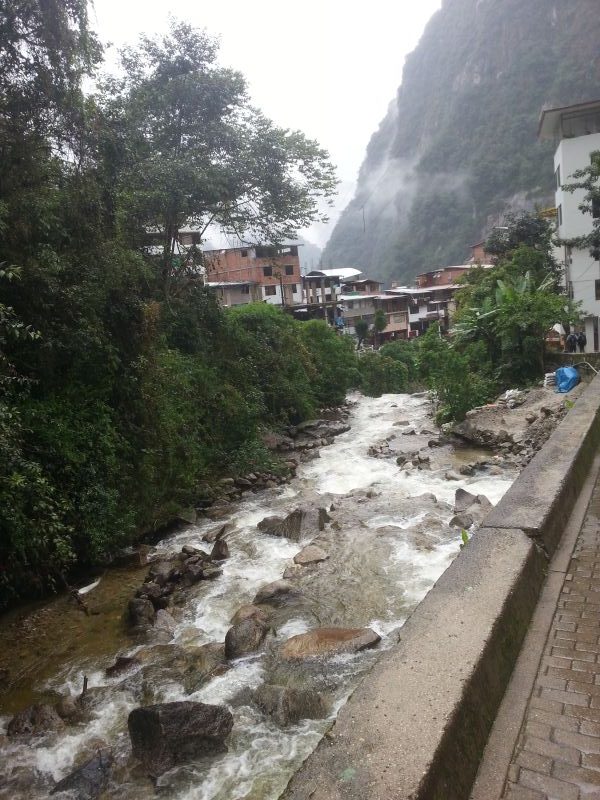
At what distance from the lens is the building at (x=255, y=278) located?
124ft

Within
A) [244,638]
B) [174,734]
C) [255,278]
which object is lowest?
[244,638]

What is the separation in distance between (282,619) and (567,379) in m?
12.7

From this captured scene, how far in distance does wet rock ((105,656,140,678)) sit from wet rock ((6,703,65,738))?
682mm

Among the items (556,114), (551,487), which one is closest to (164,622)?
(551,487)

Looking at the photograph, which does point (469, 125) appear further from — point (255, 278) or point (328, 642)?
point (328, 642)

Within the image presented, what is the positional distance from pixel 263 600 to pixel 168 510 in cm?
378

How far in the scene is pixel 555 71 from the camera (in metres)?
66.9

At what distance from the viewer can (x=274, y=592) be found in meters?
6.75

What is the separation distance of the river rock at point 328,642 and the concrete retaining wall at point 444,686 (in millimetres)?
1841

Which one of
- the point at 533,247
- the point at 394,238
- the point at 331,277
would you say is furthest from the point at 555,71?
the point at 533,247

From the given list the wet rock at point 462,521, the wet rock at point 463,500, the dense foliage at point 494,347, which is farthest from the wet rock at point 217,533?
the dense foliage at point 494,347

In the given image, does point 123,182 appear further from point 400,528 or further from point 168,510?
point 400,528

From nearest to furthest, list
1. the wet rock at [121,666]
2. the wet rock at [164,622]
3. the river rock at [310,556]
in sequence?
the wet rock at [121,666] → the wet rock at [164,622] → the river rock at [310,556]

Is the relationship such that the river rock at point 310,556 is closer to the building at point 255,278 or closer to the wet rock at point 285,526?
the wet rock at point 285,526
